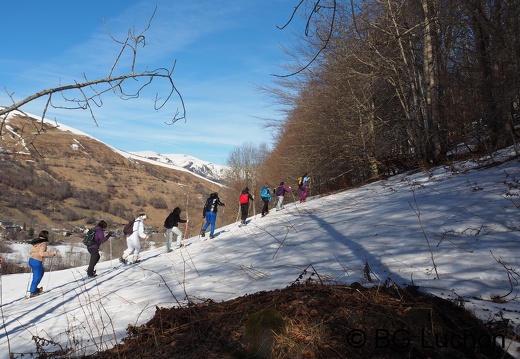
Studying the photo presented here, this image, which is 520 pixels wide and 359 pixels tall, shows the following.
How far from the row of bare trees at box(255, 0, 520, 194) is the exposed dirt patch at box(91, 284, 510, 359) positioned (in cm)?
538

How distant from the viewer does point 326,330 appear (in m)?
2.82

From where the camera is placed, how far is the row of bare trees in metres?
10.4

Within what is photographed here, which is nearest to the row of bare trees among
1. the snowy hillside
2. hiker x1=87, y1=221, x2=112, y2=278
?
the snowy hillside

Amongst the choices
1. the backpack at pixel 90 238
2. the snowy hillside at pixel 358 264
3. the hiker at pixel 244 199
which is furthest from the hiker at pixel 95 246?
the hiker at pixel 244 199

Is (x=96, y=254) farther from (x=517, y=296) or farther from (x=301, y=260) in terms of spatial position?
(x=517, y=296)

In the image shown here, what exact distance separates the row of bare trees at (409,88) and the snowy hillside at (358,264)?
2625mm

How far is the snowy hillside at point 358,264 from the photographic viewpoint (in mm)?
4332

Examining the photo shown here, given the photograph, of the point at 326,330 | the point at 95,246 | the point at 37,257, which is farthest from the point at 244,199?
the point at 326,330

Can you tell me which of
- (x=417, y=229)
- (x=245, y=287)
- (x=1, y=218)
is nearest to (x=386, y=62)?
(x=417, y=229)

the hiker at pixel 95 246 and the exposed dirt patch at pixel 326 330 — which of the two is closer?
the exposed dirt patch at pixel 326 330

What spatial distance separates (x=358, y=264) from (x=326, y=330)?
10.1 feet

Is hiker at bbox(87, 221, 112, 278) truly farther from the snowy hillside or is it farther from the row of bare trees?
the row of bare trees

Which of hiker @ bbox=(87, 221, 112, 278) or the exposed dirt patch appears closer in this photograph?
the exposed dirt patch

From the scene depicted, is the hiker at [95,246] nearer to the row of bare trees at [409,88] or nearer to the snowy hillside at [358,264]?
the snowy hillside at [358,264]
